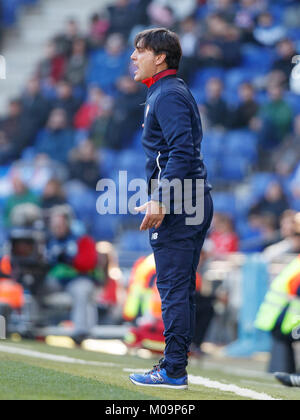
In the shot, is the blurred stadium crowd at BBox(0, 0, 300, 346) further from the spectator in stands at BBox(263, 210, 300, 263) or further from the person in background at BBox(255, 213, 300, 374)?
the person in background at BBox(255, 213, 300, 374)

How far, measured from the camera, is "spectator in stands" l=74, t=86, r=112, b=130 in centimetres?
1595

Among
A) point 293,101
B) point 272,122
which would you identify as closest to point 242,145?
point 272,122

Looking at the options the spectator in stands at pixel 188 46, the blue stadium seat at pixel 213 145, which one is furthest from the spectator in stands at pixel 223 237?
the spectator in stands at pixel 188 46

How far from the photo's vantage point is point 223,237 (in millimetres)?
11492

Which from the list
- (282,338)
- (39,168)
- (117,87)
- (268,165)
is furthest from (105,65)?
(282,338)

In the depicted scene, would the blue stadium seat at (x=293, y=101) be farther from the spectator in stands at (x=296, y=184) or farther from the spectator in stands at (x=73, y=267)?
the spectator in stands at (x=73, y=267)

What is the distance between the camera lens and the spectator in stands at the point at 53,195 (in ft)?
40.0

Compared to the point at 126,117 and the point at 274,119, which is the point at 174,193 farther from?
the point at 126,117

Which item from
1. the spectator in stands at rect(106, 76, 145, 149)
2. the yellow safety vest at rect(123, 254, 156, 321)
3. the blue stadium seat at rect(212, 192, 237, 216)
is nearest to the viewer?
the yellow safety vest at rect(123, 254, 156, 321)

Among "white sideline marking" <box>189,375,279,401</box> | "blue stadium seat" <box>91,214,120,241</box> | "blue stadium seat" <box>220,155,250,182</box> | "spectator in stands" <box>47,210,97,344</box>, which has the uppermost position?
"blue stadium seat" <box>220,155,250,182</box>

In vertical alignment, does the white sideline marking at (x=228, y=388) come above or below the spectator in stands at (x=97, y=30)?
below

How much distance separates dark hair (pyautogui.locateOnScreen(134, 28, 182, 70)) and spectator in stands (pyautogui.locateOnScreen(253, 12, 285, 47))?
10706 millimetres

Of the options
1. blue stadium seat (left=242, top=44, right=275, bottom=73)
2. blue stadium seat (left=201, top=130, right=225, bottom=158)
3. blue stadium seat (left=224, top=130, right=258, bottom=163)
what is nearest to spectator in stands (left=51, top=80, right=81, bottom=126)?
blue stadium seat (left=242, top=44, right=275, bottom=73)

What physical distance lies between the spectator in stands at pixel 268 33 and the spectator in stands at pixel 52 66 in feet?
13.4
